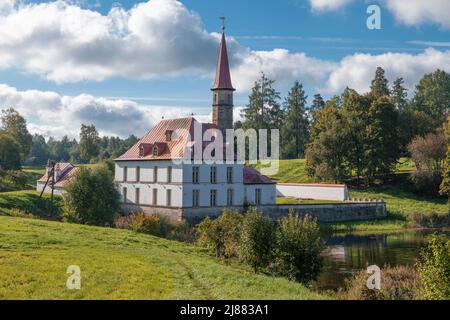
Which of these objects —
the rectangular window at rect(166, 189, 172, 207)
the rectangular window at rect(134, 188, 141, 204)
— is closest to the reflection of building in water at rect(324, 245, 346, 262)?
the rectangular window at rect(166, 189, 172, 207)

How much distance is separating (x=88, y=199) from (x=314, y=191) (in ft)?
110

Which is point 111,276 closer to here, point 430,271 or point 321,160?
point 430,271

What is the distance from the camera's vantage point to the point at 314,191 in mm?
66875

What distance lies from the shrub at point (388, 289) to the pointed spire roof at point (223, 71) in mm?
33261

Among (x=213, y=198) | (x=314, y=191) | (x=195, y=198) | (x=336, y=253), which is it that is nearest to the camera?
(x=336, y=253)

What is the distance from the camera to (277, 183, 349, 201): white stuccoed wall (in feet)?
211

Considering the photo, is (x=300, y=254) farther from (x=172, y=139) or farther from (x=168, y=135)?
(x=168, y=135)

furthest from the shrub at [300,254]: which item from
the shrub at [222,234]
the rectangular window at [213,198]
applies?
the rectangular window at [213,198]

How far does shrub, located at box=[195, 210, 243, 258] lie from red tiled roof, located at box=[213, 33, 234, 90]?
25.3 m

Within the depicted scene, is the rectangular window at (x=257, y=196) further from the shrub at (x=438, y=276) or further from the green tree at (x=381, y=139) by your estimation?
the shrub at (x=438, y=276)

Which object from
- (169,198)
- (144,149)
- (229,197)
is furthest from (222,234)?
(144,149)

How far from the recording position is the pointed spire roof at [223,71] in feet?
187
